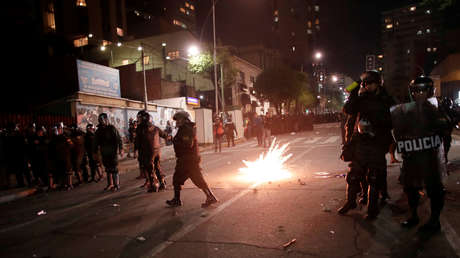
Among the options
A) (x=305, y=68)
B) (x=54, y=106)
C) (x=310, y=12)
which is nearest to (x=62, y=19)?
(x=54, y=106)

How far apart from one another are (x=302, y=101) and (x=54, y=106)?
4062 centimetres

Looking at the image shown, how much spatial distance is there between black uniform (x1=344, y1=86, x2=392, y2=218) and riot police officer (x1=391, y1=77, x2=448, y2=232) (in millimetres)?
266

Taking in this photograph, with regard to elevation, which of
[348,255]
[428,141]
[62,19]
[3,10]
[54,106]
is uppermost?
[62,19]

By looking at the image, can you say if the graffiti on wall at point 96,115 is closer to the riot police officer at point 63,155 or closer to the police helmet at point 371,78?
the riot police officer at point 63,155

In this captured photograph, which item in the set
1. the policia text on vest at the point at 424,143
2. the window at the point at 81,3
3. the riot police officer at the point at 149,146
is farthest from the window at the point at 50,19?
the policia text on vest at the point at 424,143

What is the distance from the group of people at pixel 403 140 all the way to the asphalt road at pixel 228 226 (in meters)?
0.41

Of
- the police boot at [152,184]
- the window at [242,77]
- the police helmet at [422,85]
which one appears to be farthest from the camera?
the window at [242,77]

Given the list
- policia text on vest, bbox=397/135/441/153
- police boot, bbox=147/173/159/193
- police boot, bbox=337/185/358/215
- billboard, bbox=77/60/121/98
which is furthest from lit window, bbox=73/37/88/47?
policia text on vest, bbox=397/135/441/153

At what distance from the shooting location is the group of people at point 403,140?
11.8 feet

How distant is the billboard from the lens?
19.9 metres

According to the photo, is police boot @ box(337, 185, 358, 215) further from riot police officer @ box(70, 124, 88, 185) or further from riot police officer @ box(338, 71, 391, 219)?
riot police officer @ box(70, 124, 88, 185)

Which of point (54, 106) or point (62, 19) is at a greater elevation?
point (62, 19)

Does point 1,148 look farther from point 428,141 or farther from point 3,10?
point 3,10

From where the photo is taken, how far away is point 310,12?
116m
